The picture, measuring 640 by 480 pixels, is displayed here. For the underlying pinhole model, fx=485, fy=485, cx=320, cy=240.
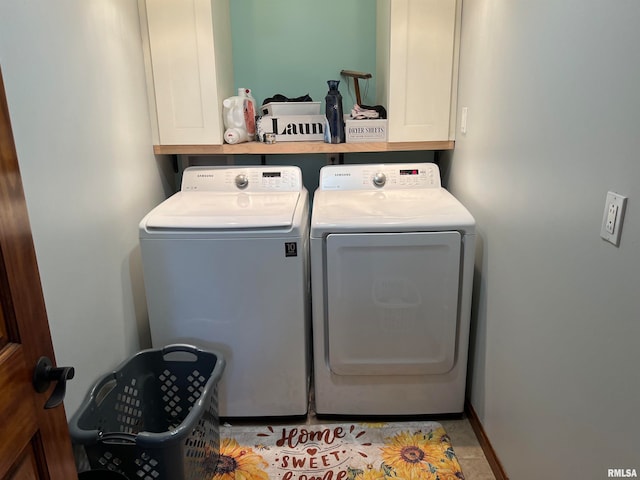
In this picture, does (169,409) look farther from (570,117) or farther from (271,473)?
(570,117)

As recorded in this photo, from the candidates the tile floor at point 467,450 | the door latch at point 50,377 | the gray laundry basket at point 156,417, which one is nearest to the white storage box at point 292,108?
the gray laundry basket at point 156,417

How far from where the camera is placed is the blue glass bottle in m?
2.38

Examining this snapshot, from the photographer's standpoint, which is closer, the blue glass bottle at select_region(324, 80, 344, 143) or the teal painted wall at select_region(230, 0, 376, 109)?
the blue glass bottle at select_region(324, 80, 344, 143)

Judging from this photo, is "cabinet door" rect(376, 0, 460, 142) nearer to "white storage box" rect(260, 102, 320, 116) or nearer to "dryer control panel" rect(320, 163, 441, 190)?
"dryer control panel" rect(320, 163, 441, 190)

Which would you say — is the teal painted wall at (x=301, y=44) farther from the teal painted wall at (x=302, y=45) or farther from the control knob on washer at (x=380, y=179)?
the control knob on washer at (x=380, y=179)

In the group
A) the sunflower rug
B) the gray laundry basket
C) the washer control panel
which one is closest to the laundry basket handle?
the gray laundry basket

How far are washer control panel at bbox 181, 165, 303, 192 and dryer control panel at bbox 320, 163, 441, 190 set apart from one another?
0.58ft

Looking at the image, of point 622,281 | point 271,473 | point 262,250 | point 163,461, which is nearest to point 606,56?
point 622,281

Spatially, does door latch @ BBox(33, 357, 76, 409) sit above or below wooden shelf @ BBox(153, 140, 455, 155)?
below

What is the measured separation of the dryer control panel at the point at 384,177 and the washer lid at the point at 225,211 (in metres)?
0.24

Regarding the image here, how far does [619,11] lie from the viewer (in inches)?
41.2

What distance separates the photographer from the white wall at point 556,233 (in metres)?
1.06

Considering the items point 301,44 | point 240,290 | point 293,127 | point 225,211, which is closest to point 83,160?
point 225,211

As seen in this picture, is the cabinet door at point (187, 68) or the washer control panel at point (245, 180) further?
the washer control panel at point (245, 180)
